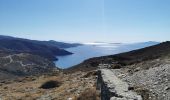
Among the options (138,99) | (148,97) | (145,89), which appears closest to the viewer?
(138,99)

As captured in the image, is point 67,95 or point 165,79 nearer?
point 165,79

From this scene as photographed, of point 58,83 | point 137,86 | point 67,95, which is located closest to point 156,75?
point 137,86

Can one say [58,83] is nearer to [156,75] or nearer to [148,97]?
[156,75]

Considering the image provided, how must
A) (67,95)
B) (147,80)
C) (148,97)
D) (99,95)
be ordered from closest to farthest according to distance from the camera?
(148,97)
(147,80)
(99,95)
(67,95)

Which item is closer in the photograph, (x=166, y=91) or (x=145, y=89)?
(x=166, y=91)

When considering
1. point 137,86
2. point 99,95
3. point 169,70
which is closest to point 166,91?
point 137,86

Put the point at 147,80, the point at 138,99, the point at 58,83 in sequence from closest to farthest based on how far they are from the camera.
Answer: the point at 138,99, the point at 147,80, the point at 58,83

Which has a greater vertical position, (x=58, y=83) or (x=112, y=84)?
(x=112, y=84)

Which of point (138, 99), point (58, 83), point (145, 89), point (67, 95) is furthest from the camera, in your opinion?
point (58, 83)

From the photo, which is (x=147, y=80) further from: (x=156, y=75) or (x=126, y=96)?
(x=126, y=96)
